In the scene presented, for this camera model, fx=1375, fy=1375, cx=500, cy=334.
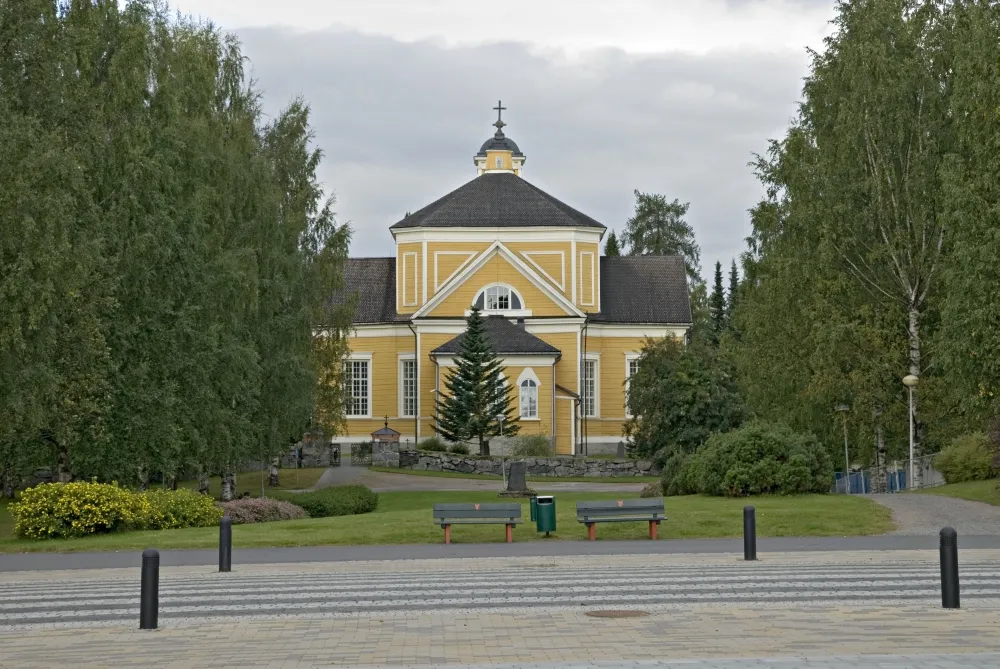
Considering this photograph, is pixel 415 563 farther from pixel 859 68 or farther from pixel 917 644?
pixel 859 68

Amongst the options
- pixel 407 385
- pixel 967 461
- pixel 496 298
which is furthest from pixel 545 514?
pixel 407 385

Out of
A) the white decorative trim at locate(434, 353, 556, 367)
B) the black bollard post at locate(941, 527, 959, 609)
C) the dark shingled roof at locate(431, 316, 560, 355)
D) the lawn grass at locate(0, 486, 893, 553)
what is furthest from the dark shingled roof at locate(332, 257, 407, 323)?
the black bollard post at locate(941, 527, 959, 609)

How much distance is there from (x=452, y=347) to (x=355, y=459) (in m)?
7.47

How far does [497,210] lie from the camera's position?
70.8 meters

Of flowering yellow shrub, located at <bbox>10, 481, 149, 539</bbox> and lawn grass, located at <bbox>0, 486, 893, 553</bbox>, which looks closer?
lawn grass, located at <bbox>0, 486, 893, 553</bbox>

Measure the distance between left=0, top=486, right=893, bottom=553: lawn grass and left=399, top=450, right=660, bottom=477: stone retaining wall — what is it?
28055 millimetres

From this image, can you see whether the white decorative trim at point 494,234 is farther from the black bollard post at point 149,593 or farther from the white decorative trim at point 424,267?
the black bollard post at point 149,593

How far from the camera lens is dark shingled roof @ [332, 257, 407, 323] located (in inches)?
2803

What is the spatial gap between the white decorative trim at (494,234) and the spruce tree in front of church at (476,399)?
8.46 m

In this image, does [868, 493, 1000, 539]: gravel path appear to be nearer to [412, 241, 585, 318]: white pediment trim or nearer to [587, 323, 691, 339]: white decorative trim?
[412, 241, 585, 318]: white pediment trim

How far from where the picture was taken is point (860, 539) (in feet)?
78.8

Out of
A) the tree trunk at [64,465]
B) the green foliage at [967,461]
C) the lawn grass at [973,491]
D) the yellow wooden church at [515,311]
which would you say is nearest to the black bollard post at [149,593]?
the tree trunk at [64,465]

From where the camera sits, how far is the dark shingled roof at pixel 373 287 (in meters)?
71.2

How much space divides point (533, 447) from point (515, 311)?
404 inches
